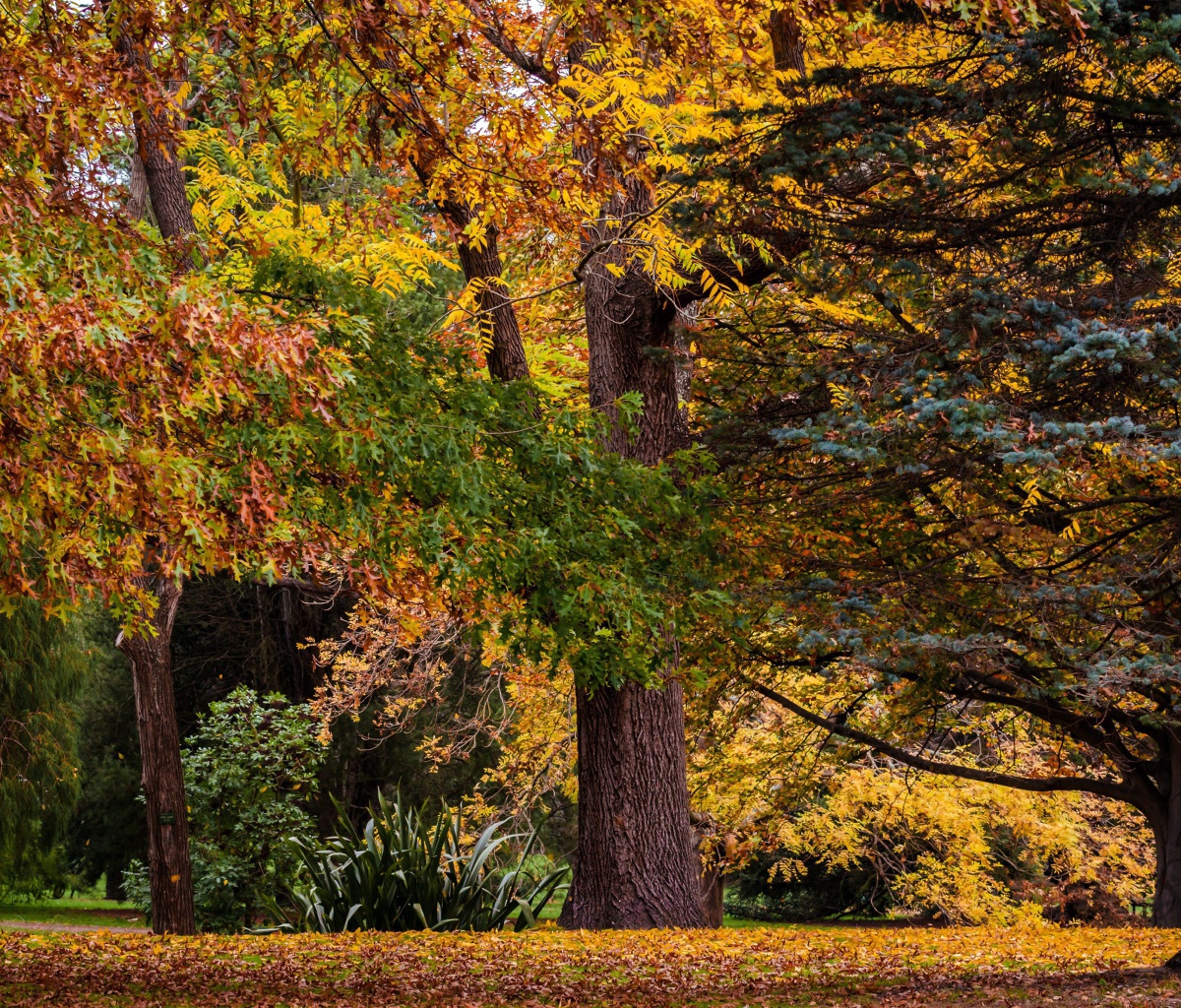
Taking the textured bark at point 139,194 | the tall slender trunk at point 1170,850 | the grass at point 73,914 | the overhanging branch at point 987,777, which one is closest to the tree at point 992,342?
the overhanging branch at point 987,777

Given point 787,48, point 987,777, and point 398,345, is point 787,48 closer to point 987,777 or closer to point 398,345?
point 398,345

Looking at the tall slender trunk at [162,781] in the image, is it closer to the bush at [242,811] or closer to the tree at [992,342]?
the bush at [242,811]

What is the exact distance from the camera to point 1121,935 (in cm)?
1020

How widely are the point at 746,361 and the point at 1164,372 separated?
3484 millimetres

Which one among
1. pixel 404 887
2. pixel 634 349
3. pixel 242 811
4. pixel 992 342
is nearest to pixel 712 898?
pixel 242 811

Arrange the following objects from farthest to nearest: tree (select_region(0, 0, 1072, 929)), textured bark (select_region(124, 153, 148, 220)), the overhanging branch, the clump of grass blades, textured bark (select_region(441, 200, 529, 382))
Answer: textured bark (select_region(124, 153, 148, 220))
the overhanging branch
the clump of grass blades
textured bark (select_region(441, 200, 529, 382))
tree (select_region(0, 0, 1072, 929))

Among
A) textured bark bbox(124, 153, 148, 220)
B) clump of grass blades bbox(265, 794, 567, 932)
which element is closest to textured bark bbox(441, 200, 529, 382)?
clump of grass blades bbox(265, 794, 567, 932)

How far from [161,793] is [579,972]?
602 centimetres

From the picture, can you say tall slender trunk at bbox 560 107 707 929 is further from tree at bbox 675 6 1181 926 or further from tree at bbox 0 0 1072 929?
tree at bbox 675 6 1181 926

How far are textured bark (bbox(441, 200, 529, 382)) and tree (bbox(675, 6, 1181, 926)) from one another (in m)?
2.33

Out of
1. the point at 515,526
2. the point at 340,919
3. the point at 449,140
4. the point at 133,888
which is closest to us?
the point at 449,140

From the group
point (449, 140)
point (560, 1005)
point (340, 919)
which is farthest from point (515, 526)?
point (340, 919)

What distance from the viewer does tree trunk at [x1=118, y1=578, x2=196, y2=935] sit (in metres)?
11.2

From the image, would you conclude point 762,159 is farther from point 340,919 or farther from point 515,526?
point 340,919
